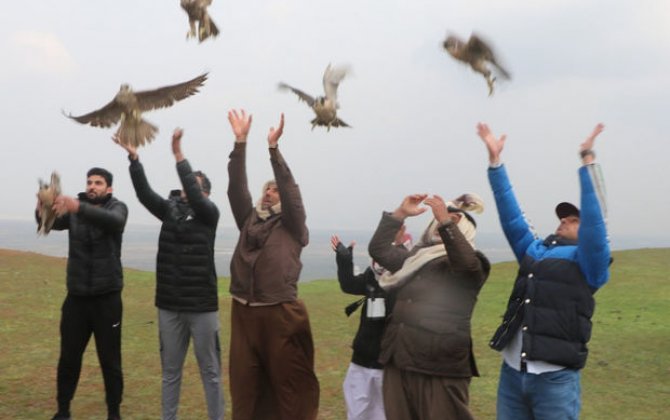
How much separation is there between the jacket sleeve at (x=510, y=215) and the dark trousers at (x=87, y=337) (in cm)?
335

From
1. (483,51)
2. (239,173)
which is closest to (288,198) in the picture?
(239,173)

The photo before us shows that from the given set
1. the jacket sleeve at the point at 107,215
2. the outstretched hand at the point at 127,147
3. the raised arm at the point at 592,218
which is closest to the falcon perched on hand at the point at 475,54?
the raised arm at the point at 592,218

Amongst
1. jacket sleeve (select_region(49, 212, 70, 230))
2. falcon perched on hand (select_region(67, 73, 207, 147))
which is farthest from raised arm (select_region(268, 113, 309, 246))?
jacket sleeve (select_region(49, 212, 70, 230))

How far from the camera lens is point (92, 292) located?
18.1 feet

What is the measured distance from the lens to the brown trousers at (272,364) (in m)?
4.84

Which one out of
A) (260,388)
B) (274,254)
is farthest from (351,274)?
(260,388)

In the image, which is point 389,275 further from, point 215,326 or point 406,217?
point 215,326

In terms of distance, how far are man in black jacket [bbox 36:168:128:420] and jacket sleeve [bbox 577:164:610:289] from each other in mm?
3674

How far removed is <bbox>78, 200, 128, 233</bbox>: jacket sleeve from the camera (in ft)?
17.4

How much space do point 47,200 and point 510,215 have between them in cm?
337

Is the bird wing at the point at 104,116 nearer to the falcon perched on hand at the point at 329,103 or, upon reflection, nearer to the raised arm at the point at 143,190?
the raised arm at the point at 143,190

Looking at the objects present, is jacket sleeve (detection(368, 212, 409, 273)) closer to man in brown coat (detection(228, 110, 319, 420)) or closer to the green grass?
man in brown coat (detection(228, 110, 319, 420))

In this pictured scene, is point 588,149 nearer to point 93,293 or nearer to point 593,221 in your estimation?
point 593,221

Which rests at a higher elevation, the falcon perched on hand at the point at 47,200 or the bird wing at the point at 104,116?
the bird wing at the point at 104,116
